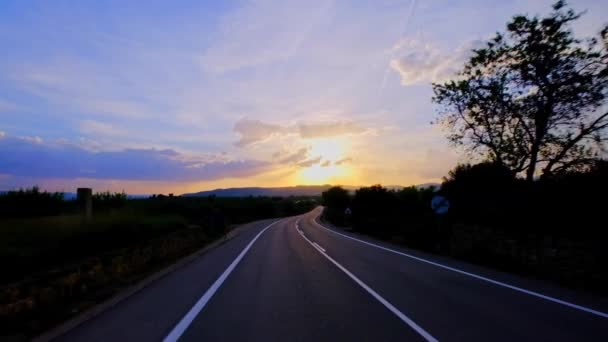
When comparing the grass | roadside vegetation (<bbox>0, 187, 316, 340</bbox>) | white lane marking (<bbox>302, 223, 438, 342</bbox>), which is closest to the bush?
roadside vegetation (<bbox>0, 187, 316, 340</bbox>)

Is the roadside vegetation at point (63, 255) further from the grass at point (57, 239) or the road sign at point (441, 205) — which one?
the road sign at point (441, 205)

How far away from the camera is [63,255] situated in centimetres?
994

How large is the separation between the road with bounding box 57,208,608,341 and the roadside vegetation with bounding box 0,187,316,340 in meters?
0.95

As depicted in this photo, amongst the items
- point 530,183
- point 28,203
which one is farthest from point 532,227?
point 28,203

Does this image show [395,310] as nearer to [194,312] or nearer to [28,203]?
[194,312]

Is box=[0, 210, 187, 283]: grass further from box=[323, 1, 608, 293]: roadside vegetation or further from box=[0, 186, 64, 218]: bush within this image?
box=[323, 1, 608, 293]: roadside vegetation

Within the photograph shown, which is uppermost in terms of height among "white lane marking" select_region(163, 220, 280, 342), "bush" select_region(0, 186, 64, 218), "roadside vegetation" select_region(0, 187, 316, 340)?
"bush" select_region(0, 186, 64, 218)

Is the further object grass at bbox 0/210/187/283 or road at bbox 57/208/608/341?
grass at bbox 0/210/187/283

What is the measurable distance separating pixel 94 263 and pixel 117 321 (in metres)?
3.87

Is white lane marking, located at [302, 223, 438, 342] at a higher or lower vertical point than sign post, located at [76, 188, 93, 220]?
lower

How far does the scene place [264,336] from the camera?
18.2ft

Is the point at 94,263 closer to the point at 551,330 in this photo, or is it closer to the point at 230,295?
the point at 230,295

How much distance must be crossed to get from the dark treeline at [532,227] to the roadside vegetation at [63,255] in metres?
11.4

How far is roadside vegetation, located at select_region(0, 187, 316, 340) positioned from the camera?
675 cm
